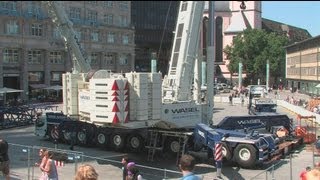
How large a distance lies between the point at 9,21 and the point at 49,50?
9.24 m

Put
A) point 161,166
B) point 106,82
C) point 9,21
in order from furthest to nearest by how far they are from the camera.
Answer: point 9,21 → point 161,166 → point 106,82

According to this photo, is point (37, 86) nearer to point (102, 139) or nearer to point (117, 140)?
point (102, 139)

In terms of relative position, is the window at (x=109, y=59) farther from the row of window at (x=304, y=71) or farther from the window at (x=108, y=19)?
the row of window at (x=304, y=71)

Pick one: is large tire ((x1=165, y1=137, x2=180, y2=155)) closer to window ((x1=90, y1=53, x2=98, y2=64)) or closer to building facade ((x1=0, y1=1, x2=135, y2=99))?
building facade ((x1=0, y1=1, x2=135, y2=99))

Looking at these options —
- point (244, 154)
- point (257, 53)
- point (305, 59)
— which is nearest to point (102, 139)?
point (244, 154)

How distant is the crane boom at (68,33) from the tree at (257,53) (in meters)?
96.1

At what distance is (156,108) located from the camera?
2238cm

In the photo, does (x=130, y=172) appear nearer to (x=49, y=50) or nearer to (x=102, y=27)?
(x=49, y=50)

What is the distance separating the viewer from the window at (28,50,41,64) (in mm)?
77875

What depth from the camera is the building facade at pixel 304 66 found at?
80069 mm

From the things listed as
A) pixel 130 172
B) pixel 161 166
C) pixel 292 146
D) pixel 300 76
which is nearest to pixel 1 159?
pixel 130 172

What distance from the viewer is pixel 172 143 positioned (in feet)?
81.3

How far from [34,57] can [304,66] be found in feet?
147

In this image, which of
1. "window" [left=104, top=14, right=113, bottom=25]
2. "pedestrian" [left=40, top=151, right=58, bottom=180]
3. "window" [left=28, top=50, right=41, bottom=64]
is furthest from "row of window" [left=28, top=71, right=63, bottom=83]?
"pedestrian" [left=40, top=151, right=58, bottom=180]
